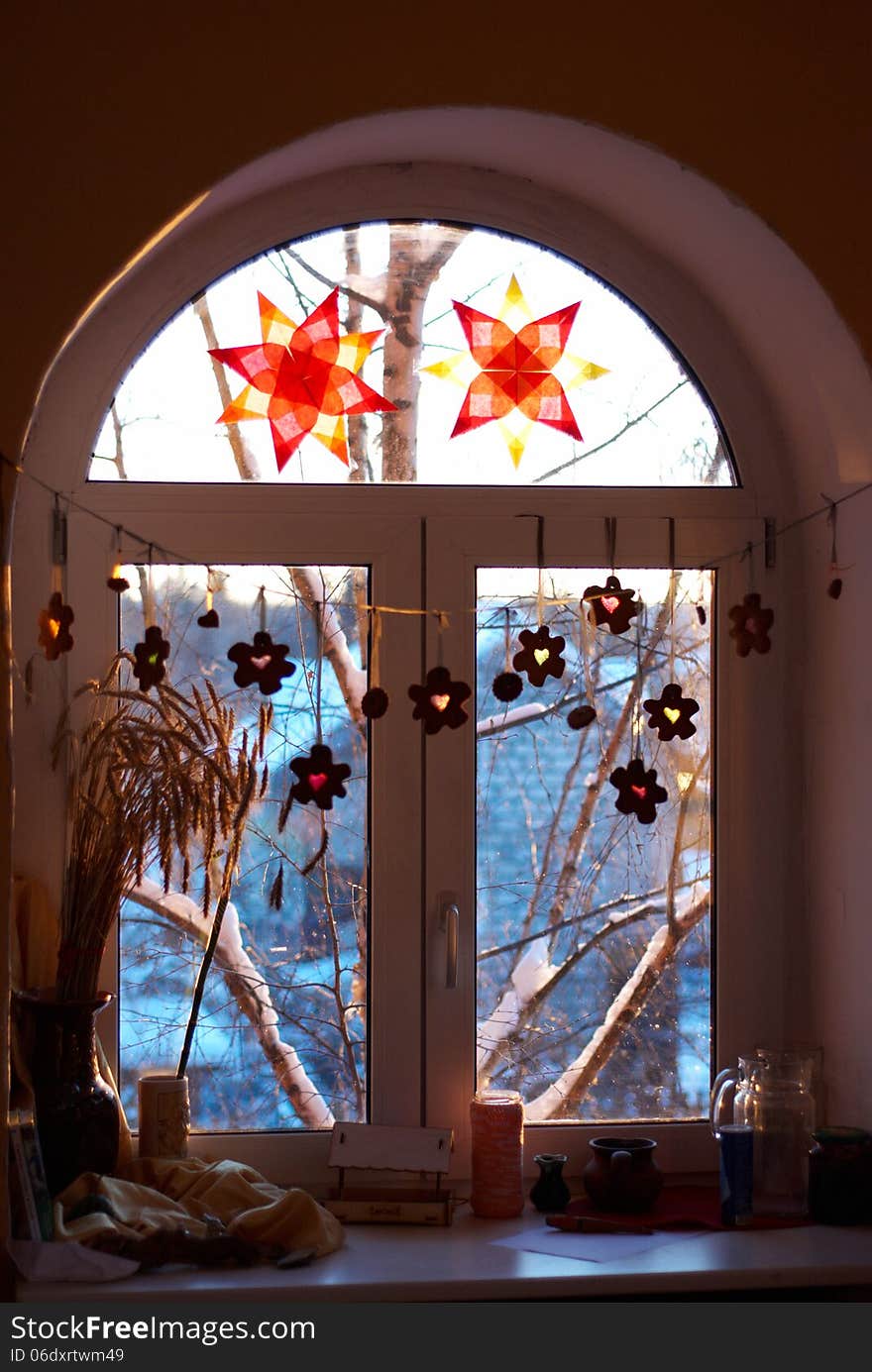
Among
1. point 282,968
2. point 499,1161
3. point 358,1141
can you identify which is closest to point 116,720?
point 282,968

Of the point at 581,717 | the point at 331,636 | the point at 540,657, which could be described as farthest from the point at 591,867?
the point at 331,636

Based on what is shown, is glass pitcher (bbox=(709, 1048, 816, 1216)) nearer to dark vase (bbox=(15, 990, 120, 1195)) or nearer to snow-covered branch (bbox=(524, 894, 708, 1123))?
snow-covered branch (bbox=(524, 894, 708, 1123))

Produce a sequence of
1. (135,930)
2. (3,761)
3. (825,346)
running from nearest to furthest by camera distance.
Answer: (3,761) < (825,346) < (135,930)

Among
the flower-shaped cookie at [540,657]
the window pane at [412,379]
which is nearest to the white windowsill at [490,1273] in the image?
the flower-shaped cookie at [540,657]

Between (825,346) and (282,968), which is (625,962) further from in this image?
(825,346)

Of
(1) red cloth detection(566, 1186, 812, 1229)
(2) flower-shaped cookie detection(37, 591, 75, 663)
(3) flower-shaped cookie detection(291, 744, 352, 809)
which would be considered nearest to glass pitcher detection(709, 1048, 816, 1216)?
(1) red cloth detection(566, 1186, 812, 1229)

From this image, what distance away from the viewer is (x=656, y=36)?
217 cm

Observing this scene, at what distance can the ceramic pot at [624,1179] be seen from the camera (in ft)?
7.97

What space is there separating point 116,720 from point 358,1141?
821mm

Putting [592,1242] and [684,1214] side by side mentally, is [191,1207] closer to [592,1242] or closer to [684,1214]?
[592,1242]

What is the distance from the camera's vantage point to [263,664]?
241 centimetres

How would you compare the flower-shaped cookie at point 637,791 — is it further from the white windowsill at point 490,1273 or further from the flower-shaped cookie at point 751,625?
the white windowsill at point 490,1273

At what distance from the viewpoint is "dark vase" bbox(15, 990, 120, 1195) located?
7.40 feet

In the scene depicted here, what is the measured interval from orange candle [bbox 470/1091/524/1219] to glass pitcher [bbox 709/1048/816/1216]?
34 centimetres
